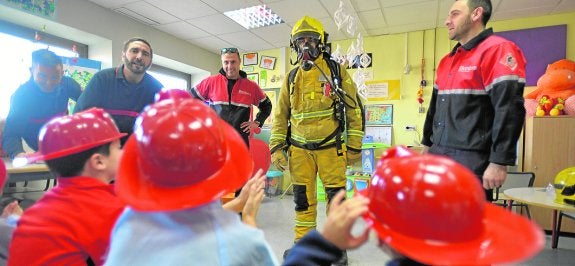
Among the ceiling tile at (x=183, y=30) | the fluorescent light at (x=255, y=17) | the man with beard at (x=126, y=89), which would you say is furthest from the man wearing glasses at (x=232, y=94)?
the ceiling tile at (x=183, y=30)

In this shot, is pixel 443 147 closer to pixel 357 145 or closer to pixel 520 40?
pixel 357 145

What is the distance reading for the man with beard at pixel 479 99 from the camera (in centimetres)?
142

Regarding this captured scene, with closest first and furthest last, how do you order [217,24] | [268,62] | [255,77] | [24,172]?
[24,172] < [217,24] < [268,62] < [255,77]

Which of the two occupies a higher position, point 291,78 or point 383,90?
point 383,90

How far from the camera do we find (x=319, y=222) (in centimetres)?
360

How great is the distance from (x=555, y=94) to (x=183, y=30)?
5.13m

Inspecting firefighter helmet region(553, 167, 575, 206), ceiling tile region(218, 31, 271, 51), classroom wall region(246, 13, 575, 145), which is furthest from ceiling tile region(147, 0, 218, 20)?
firefighter helmet region(553, 167, 575, 206)

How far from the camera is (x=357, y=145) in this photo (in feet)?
7.45

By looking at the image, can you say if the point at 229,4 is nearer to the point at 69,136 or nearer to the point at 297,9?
the point at 297,9

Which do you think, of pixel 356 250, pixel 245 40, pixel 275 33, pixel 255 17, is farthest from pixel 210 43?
pixel 356 250

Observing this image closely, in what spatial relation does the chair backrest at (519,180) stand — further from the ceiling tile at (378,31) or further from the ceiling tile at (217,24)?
the ceiling tile at (217,24)

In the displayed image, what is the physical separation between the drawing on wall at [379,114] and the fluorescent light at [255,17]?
2.04 metres

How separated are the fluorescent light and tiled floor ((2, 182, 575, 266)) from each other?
2766 millimetres

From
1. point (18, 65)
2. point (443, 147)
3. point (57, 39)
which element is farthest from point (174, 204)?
→ point (57, 39)
